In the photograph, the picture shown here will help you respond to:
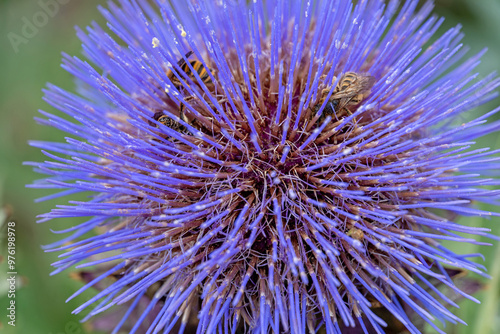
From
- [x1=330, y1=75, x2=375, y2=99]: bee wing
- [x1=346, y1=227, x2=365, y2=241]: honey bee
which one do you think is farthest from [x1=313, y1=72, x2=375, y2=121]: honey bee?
[x1=346, y1=227, x2=365, y2=241]: honey bee

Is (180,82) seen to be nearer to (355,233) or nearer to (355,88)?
(355,88)

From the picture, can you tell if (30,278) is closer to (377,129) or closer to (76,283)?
(76,283)

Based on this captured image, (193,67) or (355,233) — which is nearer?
(355,233)

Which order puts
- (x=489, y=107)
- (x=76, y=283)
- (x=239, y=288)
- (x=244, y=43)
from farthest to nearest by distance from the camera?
(x=489, y=107) → (x=76, y=283) → (x=244, y=43) → (x=239, y=288)

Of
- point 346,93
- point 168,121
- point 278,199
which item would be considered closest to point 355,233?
point 278,199

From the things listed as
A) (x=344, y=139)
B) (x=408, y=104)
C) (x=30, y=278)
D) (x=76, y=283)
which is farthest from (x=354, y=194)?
(x=30, y=278)

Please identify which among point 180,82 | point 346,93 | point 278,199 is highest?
point 346,93

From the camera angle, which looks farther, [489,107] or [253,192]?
[489,107]

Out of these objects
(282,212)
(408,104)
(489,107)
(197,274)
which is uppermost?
(489,107)
